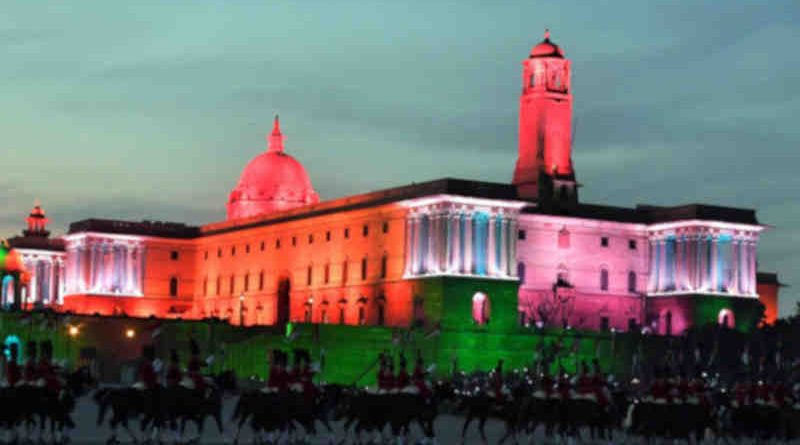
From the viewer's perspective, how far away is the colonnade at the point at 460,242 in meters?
113

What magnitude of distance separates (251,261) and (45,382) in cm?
8959

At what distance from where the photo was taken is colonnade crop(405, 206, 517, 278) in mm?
112875

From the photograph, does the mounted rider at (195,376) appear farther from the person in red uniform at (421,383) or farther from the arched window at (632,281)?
the arched window at (632,281)

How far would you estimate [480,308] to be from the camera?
113812 mm

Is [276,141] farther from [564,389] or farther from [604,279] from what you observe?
[564,389]

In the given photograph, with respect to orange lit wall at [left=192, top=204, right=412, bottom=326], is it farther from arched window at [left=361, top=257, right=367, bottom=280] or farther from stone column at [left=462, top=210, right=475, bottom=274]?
stone column at [left=462, top=210, right=475, bottom=274]

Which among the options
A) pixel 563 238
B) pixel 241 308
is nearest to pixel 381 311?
pixel 563 238

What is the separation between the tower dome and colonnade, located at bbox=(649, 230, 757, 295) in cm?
3322

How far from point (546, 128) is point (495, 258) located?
1255 centimetres

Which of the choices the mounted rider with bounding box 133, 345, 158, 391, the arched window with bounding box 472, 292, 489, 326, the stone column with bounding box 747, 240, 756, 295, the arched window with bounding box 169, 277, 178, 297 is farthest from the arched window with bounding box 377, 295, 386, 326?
the mounted rider with bounding box 133, 345, 158, 391

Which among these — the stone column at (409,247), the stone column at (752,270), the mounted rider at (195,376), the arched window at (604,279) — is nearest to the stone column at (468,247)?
the stone column at (409,247)

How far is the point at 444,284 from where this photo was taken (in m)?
111

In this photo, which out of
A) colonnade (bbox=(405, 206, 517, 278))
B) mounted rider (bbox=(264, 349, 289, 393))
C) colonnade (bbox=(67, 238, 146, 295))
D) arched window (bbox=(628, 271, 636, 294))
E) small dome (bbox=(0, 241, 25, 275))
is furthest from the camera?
colonnade (bbox=(67, 238, 146, 295))

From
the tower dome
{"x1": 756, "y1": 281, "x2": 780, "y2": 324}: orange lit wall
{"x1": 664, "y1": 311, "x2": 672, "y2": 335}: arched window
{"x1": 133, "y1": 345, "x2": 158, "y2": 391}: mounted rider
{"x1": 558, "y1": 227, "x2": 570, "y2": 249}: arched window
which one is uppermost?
the tower dome
